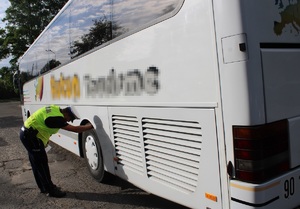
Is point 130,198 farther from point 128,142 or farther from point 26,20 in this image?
point 26,20

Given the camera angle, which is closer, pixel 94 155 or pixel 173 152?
pixel 173 152

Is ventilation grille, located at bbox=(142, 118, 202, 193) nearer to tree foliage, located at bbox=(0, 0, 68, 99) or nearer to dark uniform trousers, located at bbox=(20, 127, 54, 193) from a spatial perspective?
dark uniform trousers, located at bbox=(20, 127, 54, 193)

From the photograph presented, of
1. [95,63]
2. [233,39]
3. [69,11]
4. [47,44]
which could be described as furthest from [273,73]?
[47,44]

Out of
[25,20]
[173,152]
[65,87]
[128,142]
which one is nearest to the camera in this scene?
[173,152]

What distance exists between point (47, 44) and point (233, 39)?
20.8ft

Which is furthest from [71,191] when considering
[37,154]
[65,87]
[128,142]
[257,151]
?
[257,151]

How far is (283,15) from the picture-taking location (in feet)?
8.77

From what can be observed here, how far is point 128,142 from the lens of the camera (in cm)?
409

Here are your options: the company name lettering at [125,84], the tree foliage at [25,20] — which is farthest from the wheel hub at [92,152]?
the tree foliage at [25,20]

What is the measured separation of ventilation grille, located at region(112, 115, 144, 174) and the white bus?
0.01 metres

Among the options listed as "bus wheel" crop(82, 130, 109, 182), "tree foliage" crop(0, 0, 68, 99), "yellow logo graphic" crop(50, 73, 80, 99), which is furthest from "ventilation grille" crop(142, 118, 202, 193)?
"tree foliage" crop(0, 0, 68, 99)

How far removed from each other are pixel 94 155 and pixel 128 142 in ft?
4.48

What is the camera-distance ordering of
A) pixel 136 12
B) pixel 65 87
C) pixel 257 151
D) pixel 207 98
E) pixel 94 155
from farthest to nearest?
pixel 65 87 < pixel 94 155 < pixel 136 12 < pixel 207 98 < pixel 257 151

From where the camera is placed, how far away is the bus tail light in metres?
2.47
